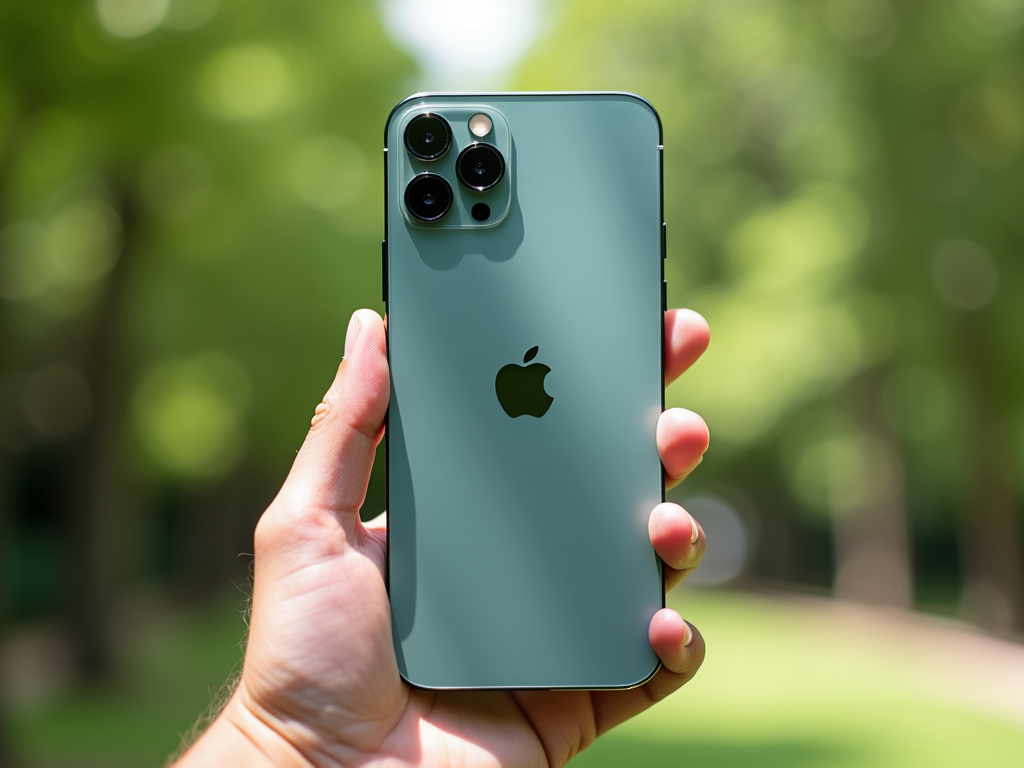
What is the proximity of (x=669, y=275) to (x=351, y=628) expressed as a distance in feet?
66.8

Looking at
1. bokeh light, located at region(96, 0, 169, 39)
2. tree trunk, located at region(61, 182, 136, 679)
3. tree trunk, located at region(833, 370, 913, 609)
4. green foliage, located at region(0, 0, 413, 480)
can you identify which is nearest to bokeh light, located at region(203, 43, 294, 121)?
green foliage, located at region(0, 0, 413, 480)

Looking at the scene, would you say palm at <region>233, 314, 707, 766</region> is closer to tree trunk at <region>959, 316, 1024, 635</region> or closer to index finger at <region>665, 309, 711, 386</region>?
index finger at <region>665, 309, 711, 386</region>

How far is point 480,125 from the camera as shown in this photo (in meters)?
3.43

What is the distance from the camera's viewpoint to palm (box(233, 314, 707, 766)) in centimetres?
312

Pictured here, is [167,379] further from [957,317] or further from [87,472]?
[957,317]

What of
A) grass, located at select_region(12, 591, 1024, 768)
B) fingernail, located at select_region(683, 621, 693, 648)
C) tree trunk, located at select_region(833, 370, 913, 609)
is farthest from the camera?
tree trunk, located at select_region(833, 370, 913, 609)

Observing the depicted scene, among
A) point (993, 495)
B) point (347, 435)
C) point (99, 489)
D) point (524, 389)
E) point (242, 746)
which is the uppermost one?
point (524, 389)

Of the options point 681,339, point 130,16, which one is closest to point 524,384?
point 681,339

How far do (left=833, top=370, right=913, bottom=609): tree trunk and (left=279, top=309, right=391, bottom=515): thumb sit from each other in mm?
19242

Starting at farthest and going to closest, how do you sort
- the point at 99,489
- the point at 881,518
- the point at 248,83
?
1. the point at 881,518
2. the point at 99,489
3. the point at 248,83

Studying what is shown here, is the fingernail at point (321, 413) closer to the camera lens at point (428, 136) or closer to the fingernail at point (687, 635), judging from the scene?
the camera lens at point (428, 136)

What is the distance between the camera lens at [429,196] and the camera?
339 cm

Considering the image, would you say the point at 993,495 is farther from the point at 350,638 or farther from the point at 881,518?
the point at 350,638

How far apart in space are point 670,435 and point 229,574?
2995 cm
